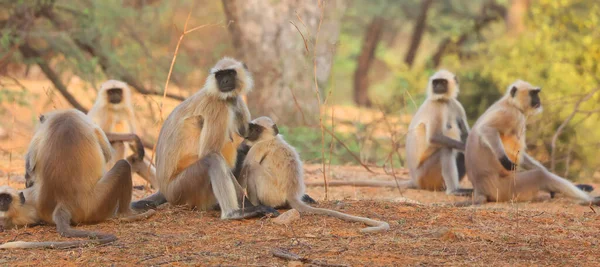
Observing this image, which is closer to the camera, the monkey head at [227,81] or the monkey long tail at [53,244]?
the monkey long tail at [53,244]

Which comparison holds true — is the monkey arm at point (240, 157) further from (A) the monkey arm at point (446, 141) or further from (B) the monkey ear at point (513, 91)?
(A) the monkey arm at point (446, 141)

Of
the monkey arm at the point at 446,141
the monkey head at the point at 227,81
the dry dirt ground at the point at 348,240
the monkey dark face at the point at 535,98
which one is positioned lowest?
the dry dirt ground at the point at 348,240

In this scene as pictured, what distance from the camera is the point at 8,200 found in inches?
182

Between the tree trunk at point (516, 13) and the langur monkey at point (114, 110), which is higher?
the tree trunk at point (516, 13)

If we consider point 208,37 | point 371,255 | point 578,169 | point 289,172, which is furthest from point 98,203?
point 208,37

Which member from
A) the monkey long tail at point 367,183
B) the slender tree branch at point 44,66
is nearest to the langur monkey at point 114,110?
the monkey long tail at point 367,183

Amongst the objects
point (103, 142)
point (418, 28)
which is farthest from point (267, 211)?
point (418, 28)

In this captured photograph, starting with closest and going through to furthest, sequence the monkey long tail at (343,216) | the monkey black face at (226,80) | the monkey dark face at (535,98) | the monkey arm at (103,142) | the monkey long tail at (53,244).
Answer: the monkey long tail at (53,244), the monkey long tail at (343,216), the monkey arm at (103,142), the monkey black face at (226,80), the monkey dark face at (535,98)

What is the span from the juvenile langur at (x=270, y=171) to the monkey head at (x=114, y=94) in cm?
267

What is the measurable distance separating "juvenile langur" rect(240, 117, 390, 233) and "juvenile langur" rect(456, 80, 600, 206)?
6.47 ft

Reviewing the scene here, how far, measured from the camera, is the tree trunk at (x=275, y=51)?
12.0m

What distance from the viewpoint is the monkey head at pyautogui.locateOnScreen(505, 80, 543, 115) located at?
273 inches

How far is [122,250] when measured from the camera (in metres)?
3.98

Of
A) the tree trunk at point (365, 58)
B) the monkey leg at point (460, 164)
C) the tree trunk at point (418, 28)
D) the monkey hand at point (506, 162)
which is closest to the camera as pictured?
the monkey hand at point (506, 162)
